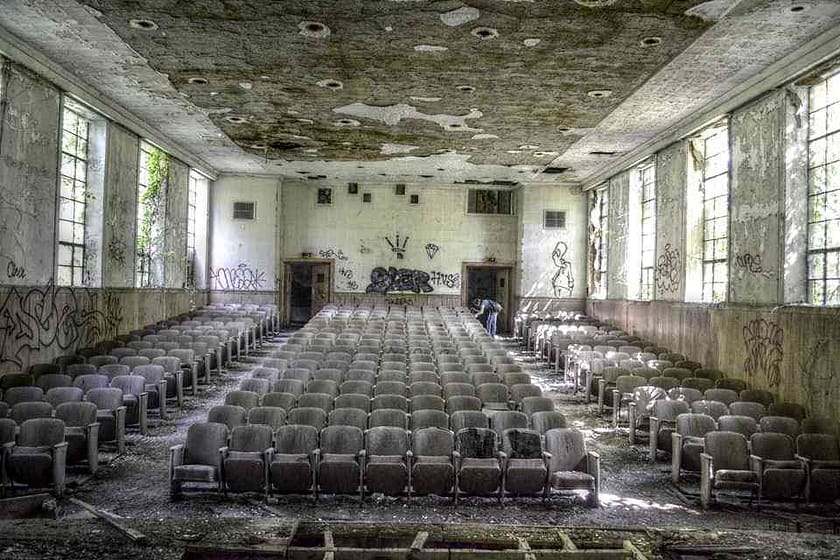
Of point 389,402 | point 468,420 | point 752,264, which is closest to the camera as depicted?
point 468,420

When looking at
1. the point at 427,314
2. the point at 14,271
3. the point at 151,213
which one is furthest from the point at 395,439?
the point at 427,314

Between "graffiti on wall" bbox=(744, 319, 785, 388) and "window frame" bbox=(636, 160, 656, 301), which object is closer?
"graffiti on wall" bbox=(744, 319, 785, 388)

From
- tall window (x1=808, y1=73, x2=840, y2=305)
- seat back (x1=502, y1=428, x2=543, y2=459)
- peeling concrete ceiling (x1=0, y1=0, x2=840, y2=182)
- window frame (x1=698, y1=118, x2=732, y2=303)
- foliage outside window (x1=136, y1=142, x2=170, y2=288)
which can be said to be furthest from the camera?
foliage outside window (x1=136, y1=142, x2=170, y2=288)

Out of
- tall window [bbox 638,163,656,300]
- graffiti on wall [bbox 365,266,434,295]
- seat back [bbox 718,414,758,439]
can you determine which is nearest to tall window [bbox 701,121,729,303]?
tall window [bbox 638,163,656,300]

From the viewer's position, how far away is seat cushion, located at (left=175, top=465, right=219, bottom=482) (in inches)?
238

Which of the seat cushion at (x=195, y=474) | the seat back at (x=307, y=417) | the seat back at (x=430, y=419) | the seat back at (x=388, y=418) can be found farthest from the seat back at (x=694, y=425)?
the seat cushion at (x=195, y=474)

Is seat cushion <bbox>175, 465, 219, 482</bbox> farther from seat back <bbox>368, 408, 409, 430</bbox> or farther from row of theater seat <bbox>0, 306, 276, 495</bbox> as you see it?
seat back <bbox>368, 408, 409, 430</bbox>

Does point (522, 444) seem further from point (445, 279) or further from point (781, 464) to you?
point (445, 279)

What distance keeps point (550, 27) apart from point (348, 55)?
3.11 metres

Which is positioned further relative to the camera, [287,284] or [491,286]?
[491,286]

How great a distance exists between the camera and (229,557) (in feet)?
12.9

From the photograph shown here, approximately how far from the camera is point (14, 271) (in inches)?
384

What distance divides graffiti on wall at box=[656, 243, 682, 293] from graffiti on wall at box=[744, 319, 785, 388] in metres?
3.23

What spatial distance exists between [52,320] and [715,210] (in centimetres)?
1317
